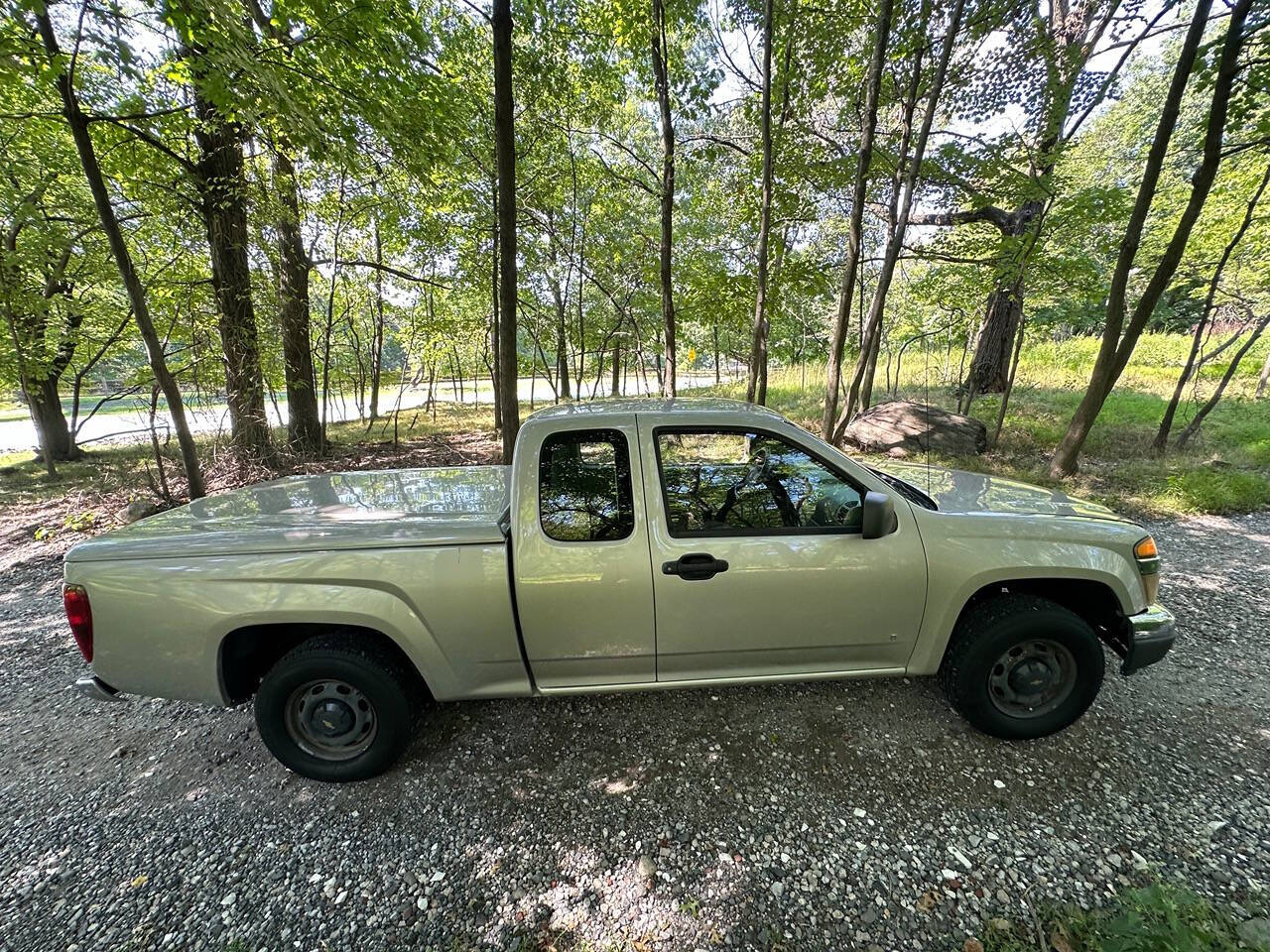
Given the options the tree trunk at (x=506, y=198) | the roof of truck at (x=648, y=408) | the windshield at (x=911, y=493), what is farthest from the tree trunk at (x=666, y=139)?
the windshield at (x=911, y=493)

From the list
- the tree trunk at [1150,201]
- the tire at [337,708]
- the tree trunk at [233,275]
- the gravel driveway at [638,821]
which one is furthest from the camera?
the tree trunk at [233,275]

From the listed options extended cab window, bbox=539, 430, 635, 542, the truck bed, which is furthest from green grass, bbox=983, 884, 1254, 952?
the truck bed

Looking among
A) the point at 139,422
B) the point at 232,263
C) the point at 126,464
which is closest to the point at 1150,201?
the point at 232,263

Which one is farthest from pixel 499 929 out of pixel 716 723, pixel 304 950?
pixel 716 723

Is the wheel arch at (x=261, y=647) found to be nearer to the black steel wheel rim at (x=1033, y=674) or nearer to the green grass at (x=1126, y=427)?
the black steel wheel rim at (x=1033, y=674)

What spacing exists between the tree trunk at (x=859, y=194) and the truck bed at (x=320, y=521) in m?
5.56

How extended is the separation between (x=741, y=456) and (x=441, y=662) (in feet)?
6.03

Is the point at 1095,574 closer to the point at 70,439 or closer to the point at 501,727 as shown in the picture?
the point at 501,727

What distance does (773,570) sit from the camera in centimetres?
231

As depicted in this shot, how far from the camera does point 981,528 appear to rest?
242 cm

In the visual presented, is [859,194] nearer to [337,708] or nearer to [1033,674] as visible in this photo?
[1033,674]

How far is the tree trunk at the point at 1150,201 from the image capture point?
5528 millimetres

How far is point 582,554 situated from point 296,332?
9619 mm

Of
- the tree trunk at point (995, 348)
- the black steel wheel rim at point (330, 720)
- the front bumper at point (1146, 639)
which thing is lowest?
the black steel wheel rim at point (330, 720)
